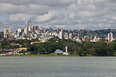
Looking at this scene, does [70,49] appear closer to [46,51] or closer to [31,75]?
[46,51]

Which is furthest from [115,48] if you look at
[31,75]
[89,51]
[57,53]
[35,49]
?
[31,75]

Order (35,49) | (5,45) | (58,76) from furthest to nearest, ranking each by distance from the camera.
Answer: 1. (5,45)
2. (35,49)
3. (58,76)

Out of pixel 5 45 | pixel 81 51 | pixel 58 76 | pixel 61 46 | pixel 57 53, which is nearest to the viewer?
pixel 58 76

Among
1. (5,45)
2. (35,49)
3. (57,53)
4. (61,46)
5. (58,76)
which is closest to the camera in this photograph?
(58,76)

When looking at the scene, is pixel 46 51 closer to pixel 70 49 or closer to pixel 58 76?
pixel 70 49

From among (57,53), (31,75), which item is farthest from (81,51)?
(31,75)

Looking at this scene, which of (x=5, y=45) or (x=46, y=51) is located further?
(x=5, y=45)

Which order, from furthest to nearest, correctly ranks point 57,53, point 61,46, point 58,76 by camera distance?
1. point 61,46
2. point 57,53
3. point 58,76

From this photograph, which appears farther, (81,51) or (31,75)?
(81,51)
